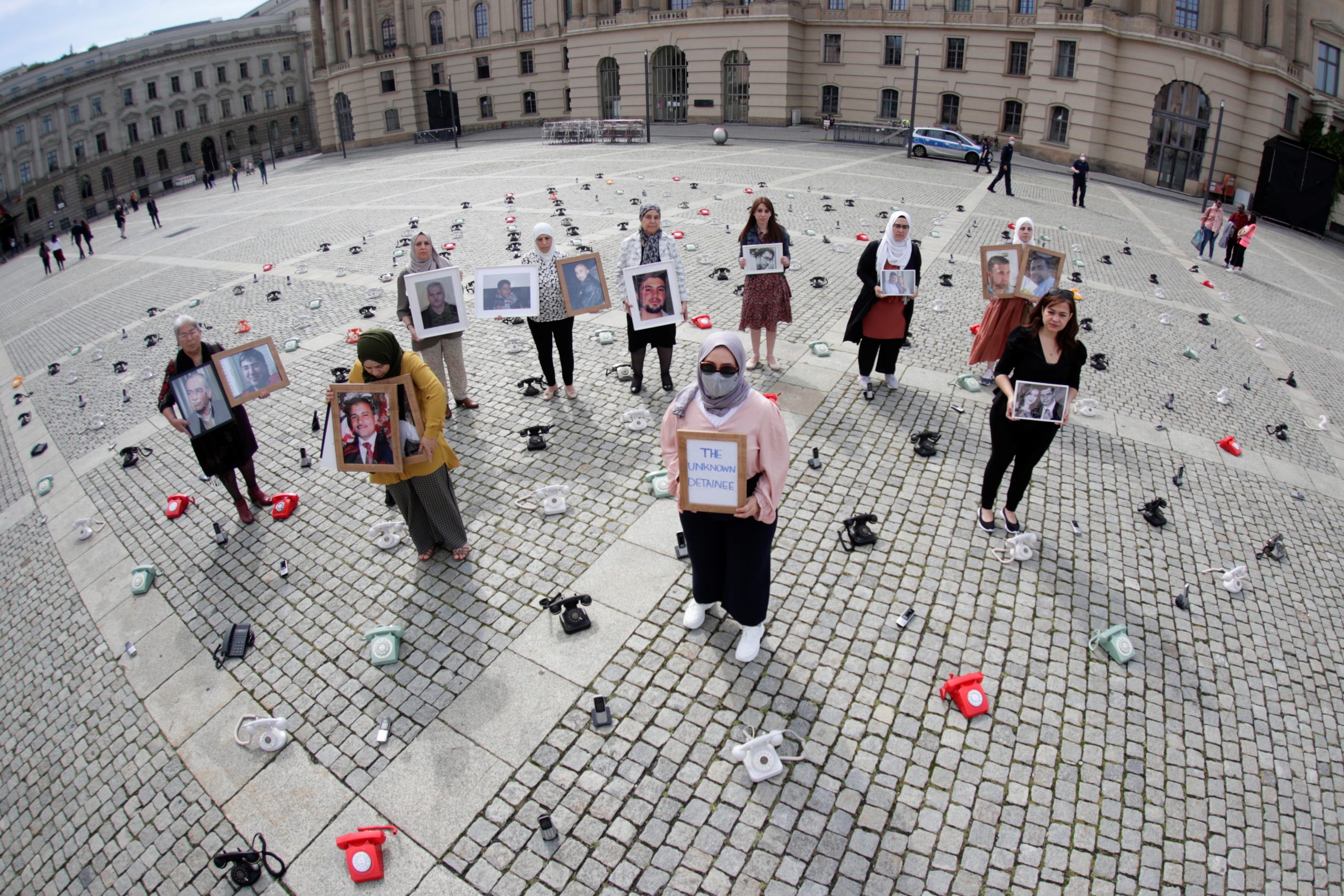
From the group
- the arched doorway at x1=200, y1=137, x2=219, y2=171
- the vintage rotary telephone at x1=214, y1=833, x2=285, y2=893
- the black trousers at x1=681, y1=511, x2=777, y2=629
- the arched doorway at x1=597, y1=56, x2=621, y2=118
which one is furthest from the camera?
the arched doorway at x1=200, y1=137, x2=219, y2=171

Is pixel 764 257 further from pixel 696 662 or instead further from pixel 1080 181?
pixel 1080 181

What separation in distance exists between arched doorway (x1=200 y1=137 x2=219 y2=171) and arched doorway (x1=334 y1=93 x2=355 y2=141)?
1864cm

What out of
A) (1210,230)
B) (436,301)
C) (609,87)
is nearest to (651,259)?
(436,301)

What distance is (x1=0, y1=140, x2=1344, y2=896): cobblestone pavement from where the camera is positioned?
4051mm

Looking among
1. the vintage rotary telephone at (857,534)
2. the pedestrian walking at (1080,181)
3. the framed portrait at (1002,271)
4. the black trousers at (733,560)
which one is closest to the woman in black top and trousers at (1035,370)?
the vintage rotary telephone at (857,534)

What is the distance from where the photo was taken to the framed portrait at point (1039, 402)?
5688 mm

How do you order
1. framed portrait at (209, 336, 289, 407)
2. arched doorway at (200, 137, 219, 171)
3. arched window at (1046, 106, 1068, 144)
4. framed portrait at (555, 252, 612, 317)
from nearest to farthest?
framed portrait at (209, 336, 289, 407) → framed portrait at (555, 252, 612, 317) → arched window at (1046, 106, 1068, 144) → arched doorway at (200, 137, 219, 171)

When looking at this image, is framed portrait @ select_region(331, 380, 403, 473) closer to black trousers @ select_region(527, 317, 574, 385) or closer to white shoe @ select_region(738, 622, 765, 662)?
white shoe @ select_region(738, 622, 765, 662)

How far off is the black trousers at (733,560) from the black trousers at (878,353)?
4705 mm

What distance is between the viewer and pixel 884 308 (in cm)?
850

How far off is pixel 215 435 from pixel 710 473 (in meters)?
5.04

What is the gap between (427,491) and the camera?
19.6 feet

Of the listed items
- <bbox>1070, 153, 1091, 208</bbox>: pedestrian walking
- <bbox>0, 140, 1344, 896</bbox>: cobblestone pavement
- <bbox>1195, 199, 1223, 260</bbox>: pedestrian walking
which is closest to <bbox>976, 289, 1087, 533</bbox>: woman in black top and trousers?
<bbox>0, 140, 1344, 896</bbox>: cobblestone pavement

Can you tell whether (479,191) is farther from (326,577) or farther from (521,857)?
(521,857)
